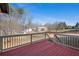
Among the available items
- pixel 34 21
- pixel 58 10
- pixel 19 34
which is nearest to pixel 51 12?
pixel 58 10

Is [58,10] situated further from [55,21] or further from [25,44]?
[25,44]

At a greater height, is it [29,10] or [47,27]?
[29,10]

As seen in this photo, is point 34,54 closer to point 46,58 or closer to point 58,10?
point 46,58

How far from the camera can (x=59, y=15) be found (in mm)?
3625

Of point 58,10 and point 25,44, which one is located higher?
point 58,10

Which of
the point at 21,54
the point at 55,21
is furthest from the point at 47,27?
the point at 21,54

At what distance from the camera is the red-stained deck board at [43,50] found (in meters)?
3.57

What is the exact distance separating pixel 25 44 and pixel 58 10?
2.91ft

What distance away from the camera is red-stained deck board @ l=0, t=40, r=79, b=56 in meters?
3.57

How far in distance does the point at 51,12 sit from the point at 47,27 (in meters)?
0.28

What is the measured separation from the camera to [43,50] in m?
3.66

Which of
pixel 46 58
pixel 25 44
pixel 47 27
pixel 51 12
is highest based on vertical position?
pixel 51 12

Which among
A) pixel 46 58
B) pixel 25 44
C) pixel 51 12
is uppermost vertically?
pixel 51 12

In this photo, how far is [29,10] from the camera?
3641 millimetres
